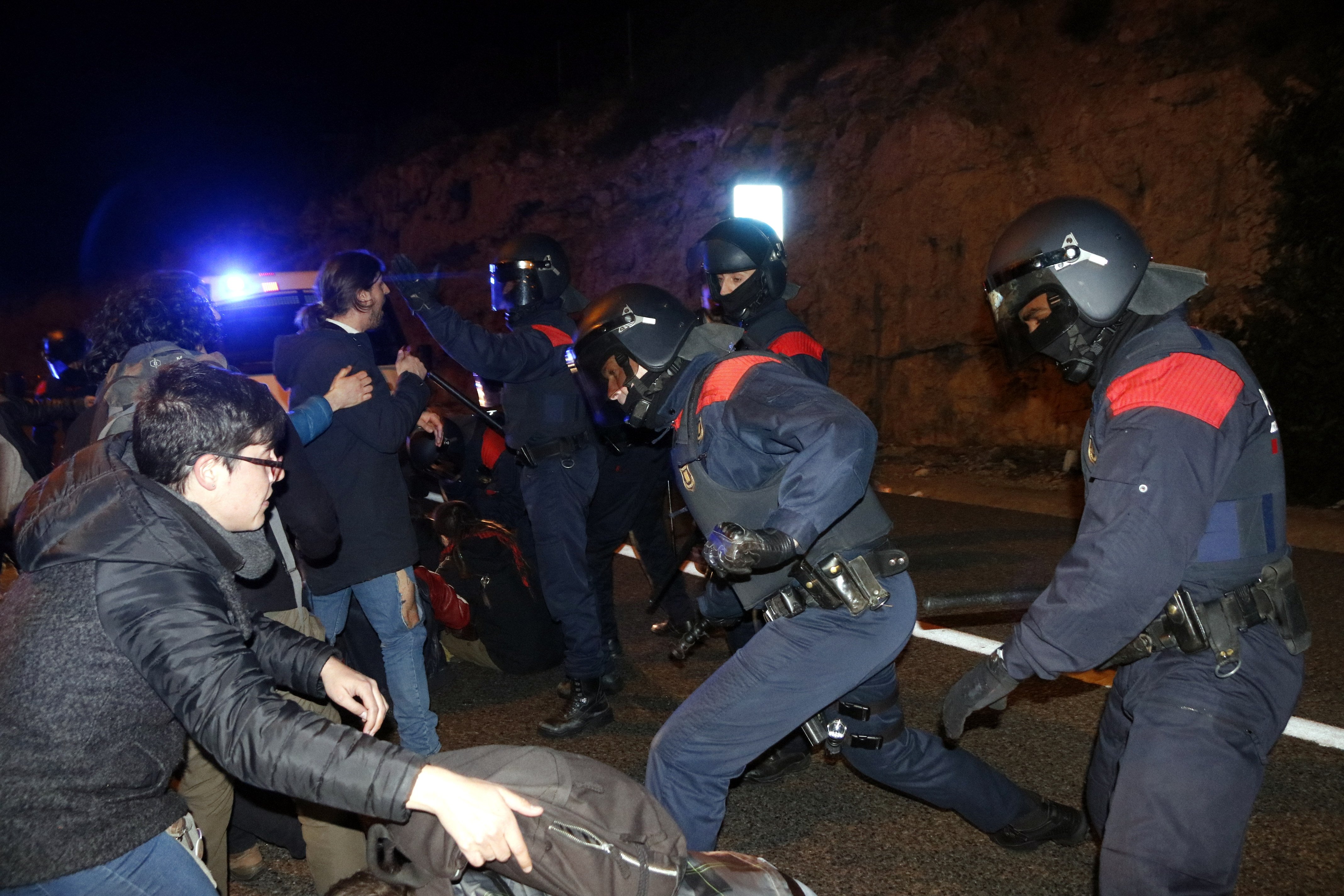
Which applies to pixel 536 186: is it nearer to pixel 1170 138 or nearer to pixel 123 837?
pixel 1170 138

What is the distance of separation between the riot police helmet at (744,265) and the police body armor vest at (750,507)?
1.96m

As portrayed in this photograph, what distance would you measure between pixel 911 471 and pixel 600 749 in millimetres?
8180

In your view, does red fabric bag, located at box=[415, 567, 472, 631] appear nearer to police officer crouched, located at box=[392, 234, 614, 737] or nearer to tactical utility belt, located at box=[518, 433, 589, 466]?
police officer crouched, located at box=[392, 234, 614, 737]

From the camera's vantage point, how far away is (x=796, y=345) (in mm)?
4648

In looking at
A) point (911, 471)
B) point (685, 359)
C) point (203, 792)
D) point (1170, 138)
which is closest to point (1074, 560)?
point (685, 359)

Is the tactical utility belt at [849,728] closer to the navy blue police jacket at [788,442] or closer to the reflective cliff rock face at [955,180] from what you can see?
the navy blue police jacket at [788,442]

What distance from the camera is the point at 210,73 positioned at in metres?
33.6

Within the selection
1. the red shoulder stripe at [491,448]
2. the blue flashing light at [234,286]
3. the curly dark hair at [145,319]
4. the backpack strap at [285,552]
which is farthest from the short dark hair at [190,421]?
the blue flashing light at [234,286]

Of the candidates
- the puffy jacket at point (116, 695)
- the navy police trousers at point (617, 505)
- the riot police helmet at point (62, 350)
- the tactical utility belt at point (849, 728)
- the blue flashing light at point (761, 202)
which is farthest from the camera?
the blue flashing light at point (761, 202)

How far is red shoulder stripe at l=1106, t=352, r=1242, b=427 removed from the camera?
209 cm

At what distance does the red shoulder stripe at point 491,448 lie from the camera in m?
5.99

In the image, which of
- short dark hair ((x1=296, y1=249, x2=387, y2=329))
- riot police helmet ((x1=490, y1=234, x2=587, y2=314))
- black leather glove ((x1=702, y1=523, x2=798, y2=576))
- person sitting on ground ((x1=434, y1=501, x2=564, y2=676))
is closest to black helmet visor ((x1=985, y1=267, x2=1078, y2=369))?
black leather glove ((x1=702, y1=523, x2=798, y2=576))

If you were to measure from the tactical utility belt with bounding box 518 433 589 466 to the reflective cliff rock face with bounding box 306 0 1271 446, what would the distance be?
641 centimetres

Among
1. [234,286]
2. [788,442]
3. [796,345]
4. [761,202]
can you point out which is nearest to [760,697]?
[788,442]
